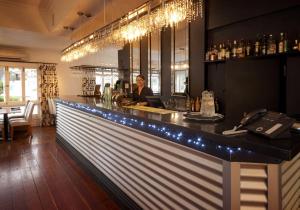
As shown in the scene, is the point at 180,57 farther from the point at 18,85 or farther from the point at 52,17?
the point at 18,85

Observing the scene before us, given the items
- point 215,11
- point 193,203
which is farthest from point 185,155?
point 215,11

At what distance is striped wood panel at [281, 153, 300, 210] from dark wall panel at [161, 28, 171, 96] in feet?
11.7

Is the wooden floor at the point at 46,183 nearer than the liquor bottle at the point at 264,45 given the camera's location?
Yes

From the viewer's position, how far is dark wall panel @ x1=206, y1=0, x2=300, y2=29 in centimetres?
310

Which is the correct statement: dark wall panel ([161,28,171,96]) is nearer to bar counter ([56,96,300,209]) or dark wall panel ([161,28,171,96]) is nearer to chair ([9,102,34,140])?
bar counter ([56,96,300,209])

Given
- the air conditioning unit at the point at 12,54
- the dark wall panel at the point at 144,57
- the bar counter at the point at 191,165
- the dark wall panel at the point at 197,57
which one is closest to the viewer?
the bar counter at the point at 191,165

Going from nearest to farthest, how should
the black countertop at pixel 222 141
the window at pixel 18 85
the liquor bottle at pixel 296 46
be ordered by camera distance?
the black countertop at pixel 222 141 < the liquor bottle at pixel 296 46 < the window at pixel 18 85

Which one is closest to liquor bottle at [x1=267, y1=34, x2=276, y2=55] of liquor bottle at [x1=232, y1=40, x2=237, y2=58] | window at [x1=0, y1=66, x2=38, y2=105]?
liquor bottle at [x1=232, y1=40, x2=237, y2=58]

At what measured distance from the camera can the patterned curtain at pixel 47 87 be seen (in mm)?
9156

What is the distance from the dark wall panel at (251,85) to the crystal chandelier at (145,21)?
41.5 inches

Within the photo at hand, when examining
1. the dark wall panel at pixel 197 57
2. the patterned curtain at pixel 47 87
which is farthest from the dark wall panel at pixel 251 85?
the patterned curtain at pixel 47 87

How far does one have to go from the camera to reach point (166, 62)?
529cm

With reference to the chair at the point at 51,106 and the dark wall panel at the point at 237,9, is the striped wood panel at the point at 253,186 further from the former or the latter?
the chair at the point at 51,106

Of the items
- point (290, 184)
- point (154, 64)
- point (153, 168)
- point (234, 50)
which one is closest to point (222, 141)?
point (290, 184)
